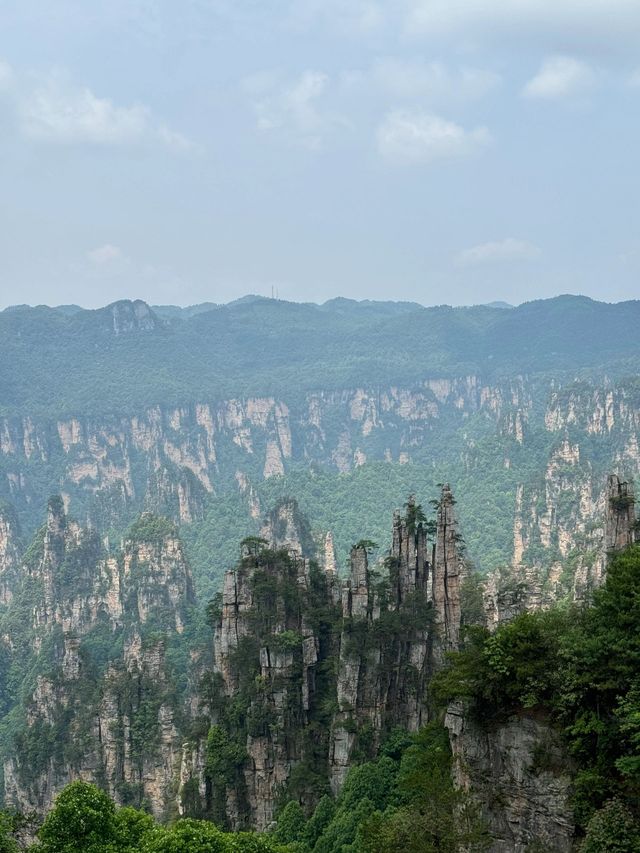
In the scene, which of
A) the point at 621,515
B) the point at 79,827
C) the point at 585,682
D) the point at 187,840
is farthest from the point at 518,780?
the point at 621,515

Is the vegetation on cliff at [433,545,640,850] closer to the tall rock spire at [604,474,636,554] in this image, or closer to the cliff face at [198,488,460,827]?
the tall rock spire at [604,474,636,554]

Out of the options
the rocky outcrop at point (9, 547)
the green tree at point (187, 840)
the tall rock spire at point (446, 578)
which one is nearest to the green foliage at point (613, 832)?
the green tree at point (187, 840)

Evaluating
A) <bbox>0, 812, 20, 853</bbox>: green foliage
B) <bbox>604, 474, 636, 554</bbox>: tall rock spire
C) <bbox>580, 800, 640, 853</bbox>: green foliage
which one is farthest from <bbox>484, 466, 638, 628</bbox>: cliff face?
<bbox>0, 812, 20, 853</bbox>: green foliage

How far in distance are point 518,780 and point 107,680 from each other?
144 feet

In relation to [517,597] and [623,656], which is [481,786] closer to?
[623,656]

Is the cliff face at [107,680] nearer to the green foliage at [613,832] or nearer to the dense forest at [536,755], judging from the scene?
the dense forest at [536,755]

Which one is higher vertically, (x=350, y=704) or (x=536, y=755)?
(x=536, y=755)

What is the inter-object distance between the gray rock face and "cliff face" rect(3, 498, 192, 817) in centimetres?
3054

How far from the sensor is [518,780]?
28.5 m

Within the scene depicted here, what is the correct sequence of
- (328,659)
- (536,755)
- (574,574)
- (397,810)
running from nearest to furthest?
1. (536,755)
2. (397,810)
3. (328,659)
4. (574,574)

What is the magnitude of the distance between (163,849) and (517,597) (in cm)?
2554

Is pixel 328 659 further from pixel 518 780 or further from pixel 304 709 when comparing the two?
pixel 518 780

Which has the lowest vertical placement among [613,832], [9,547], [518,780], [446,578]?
[9,547]

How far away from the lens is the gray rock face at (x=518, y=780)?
27.3m
